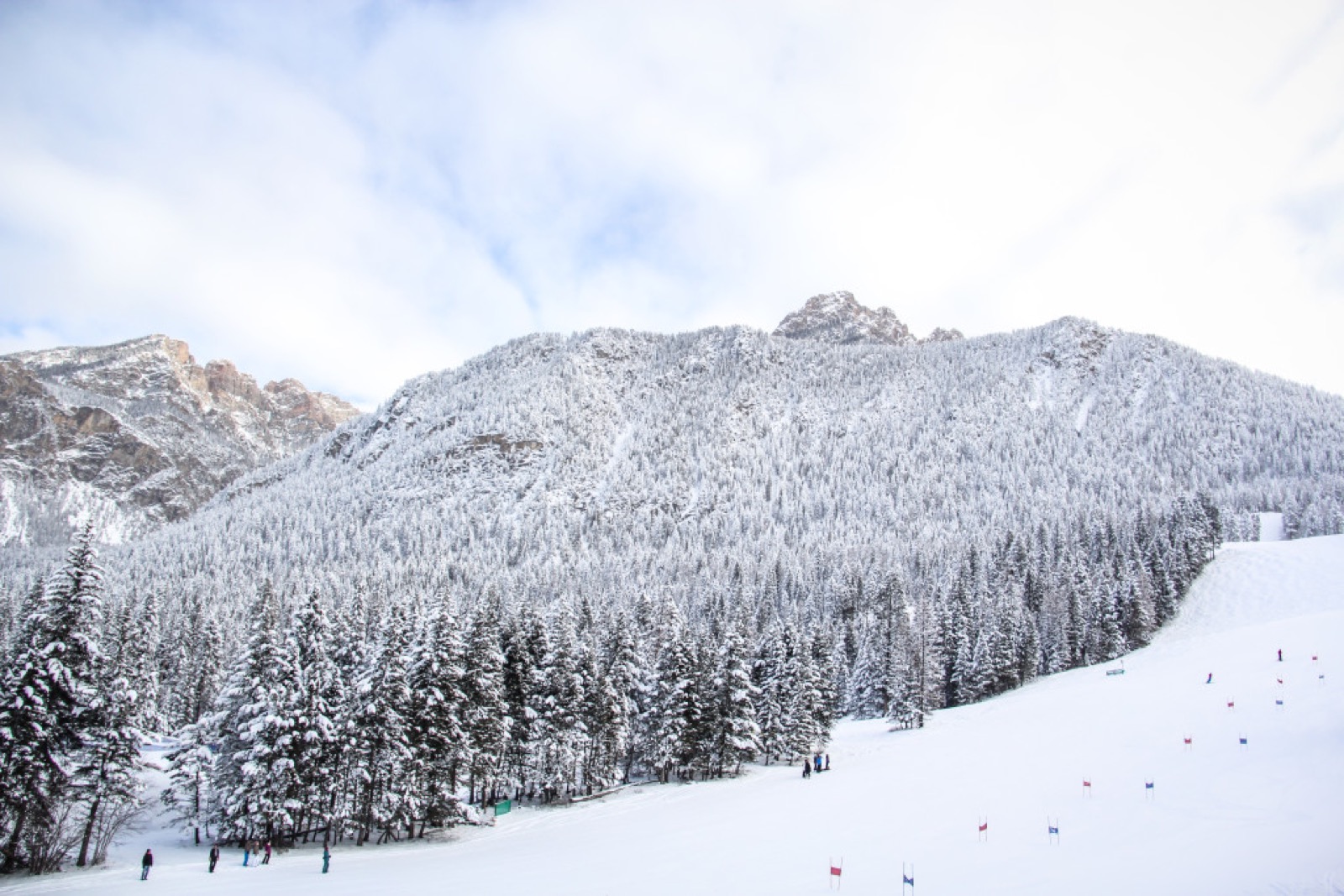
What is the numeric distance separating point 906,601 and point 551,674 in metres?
66.7

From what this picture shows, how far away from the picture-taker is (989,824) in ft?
86.6

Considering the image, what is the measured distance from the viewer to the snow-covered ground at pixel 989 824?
2014cm

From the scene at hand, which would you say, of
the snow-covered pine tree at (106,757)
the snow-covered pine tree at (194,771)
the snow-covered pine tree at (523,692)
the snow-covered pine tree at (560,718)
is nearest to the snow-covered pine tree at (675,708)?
the snow-covered pine tree at (560,718)

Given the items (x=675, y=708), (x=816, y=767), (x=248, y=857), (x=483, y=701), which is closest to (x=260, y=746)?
(x=248, y=857)

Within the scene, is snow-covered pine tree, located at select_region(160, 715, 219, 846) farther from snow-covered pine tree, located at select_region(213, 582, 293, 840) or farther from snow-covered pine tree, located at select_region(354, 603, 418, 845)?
snow-covered pine tree, located at select_region(354, 603, 418, 845)

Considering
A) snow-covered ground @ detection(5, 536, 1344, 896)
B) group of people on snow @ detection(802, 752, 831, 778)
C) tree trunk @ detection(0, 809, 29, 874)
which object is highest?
tree trunk @ detection(0, 809, 29, 874)

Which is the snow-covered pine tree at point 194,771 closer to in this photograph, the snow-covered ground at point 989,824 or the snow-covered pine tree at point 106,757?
the snow-covered ground at point 989,824

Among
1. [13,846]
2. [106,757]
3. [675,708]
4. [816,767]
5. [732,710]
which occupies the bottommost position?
[816,767]

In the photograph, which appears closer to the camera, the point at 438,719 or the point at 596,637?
the point at 438,719

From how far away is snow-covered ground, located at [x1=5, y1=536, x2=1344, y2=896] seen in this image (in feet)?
66.1

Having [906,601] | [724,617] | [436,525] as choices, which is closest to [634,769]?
[724,617]

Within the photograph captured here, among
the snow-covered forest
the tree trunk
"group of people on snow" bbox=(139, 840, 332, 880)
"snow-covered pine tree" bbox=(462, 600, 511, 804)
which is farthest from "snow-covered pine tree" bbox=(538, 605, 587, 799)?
the tree trunk

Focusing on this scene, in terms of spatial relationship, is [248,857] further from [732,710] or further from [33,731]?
[732,710]

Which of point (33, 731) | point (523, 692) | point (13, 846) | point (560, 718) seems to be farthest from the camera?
point (560, 718)
